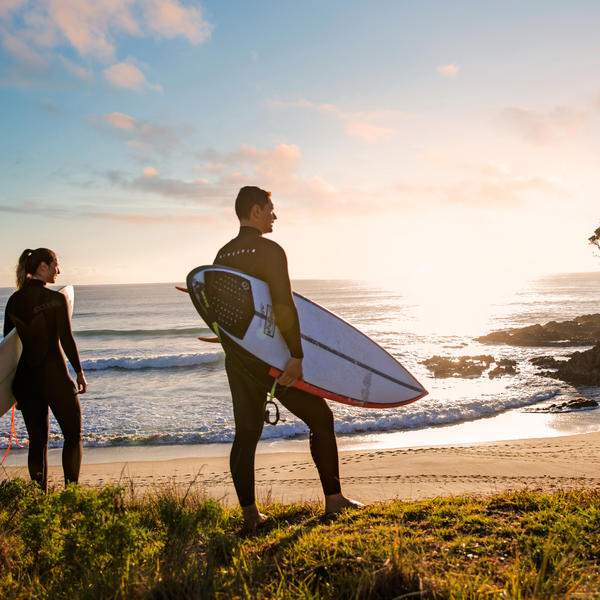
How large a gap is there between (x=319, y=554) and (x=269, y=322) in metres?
1.36

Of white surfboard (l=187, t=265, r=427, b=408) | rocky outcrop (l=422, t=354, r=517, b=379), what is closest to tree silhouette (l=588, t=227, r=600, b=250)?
rocky outcrop (l=422, t=354, r=517, b=379)

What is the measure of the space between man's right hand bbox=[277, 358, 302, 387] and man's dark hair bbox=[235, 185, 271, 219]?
3.24 feet

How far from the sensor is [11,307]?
3.60m

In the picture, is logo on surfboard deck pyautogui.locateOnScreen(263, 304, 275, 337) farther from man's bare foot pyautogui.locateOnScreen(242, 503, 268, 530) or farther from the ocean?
the ocean

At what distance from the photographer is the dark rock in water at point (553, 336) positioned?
20328 millimetres

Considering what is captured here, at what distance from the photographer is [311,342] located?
3.49 m

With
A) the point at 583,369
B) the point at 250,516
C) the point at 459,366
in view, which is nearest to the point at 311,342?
the point at 250,516

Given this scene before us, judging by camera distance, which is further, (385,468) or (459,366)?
(459,366)

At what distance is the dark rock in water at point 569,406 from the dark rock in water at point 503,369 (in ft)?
11.0

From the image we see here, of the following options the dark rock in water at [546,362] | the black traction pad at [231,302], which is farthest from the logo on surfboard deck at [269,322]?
the dark rock in water at [546,362]

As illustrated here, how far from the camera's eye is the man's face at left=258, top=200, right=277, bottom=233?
2.99m

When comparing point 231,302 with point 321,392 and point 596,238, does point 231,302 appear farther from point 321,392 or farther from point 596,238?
point 596,238

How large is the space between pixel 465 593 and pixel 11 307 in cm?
363

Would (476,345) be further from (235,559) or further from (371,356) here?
(235,559)
